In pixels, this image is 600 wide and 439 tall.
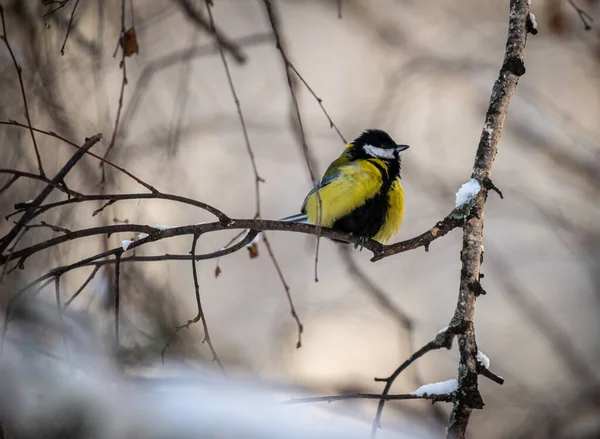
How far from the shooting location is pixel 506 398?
15.5 feet

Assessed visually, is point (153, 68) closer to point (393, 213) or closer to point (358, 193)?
point (358, 193)

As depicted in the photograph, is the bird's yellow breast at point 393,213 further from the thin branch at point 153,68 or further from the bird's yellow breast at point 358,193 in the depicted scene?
the thin branch at point 153,68

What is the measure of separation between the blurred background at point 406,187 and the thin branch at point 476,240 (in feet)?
6.48

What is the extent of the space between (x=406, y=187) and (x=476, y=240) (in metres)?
4.09

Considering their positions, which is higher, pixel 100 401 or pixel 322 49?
pixel 322 49

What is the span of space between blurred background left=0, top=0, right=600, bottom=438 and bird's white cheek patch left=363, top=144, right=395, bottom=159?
1.12 metres

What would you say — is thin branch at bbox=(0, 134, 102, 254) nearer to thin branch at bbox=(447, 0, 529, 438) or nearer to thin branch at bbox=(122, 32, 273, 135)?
thin branch at bbox=(447, 0, 529, 438)

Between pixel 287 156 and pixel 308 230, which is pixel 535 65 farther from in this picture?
pixel 308 230

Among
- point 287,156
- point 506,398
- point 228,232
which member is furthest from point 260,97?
point 506,398

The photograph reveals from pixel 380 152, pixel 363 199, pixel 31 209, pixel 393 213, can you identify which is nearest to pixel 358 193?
pixel 363 199

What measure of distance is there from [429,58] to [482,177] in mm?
3617

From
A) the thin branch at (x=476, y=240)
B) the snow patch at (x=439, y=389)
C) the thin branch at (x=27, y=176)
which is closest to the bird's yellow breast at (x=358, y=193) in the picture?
the thin branch at (x=476, y=240)

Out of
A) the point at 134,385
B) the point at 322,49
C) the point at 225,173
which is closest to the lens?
the point at 134,385

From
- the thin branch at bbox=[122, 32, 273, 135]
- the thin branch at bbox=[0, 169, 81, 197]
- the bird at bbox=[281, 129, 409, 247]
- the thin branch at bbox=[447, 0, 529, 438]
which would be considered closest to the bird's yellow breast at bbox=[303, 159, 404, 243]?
the bird at bbox=[281, 129, 409, 247]
